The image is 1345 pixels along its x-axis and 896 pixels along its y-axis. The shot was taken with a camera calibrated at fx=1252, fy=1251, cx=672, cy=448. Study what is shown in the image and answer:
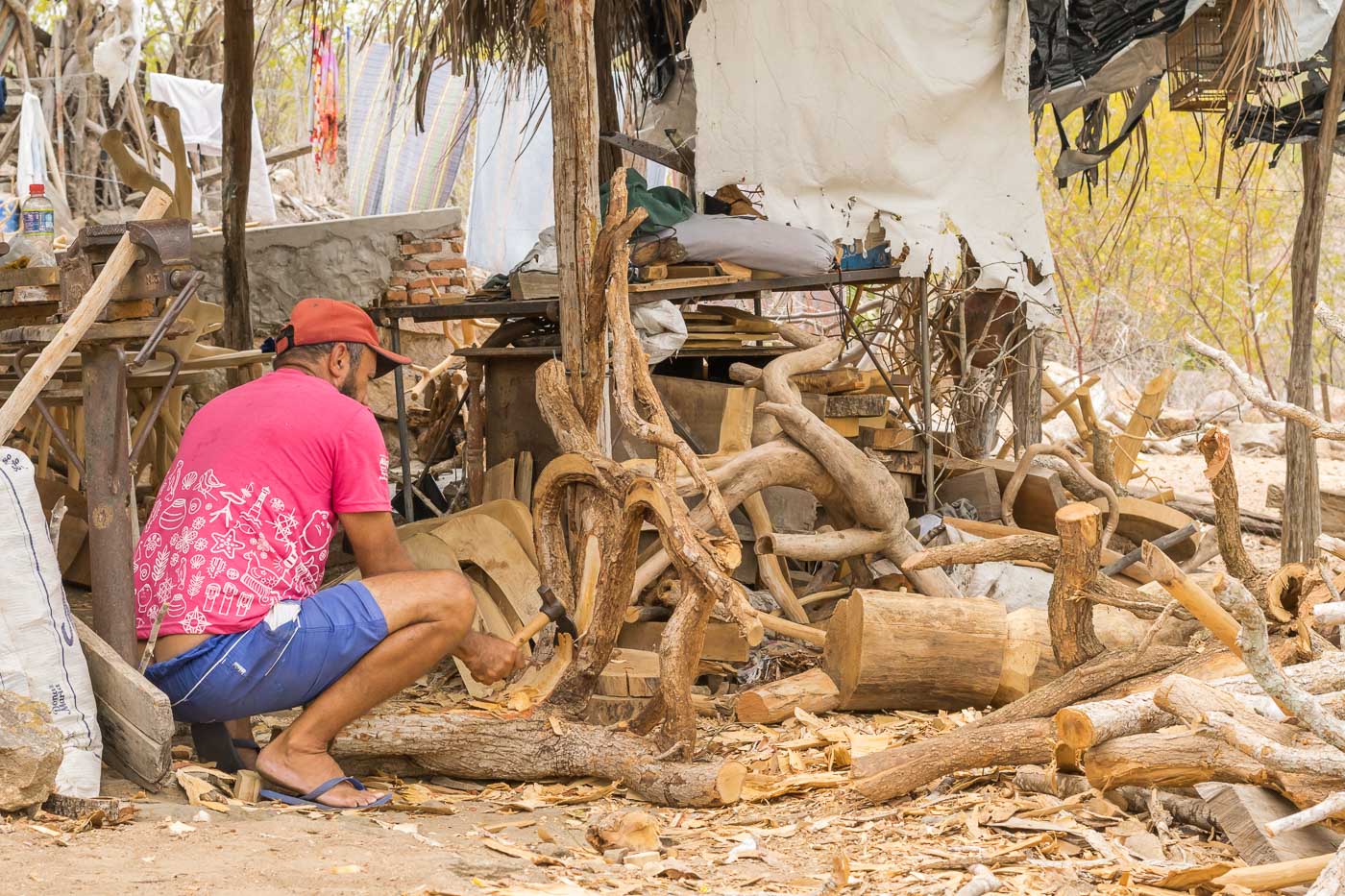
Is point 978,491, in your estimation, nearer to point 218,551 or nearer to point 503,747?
point 503,747

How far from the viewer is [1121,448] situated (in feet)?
23.0

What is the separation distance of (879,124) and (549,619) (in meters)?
2.86

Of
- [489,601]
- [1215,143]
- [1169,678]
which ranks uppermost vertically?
[1215,143]

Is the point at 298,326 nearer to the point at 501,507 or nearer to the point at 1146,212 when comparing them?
the point at 501,507

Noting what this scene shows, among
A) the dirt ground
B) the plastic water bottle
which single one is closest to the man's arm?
the dirt ground

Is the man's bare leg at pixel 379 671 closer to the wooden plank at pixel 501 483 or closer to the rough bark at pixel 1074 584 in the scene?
the rough bark at pixel 1074 584

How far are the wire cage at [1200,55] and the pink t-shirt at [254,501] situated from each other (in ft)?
13.5

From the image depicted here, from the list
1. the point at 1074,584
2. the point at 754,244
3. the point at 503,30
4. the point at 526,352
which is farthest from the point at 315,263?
the point at 1074,584

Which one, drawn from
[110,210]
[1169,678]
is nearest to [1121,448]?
[1169,678]

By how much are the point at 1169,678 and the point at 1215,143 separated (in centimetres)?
1389

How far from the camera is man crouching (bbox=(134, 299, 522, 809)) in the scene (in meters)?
3.36

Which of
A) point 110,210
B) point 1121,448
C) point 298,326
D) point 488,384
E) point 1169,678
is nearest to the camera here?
point 1169,678

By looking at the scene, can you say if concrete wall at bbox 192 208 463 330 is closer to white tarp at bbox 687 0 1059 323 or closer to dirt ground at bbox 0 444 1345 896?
white tarp at bbox 687 0 1059 323

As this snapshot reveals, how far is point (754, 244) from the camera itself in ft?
18.5
